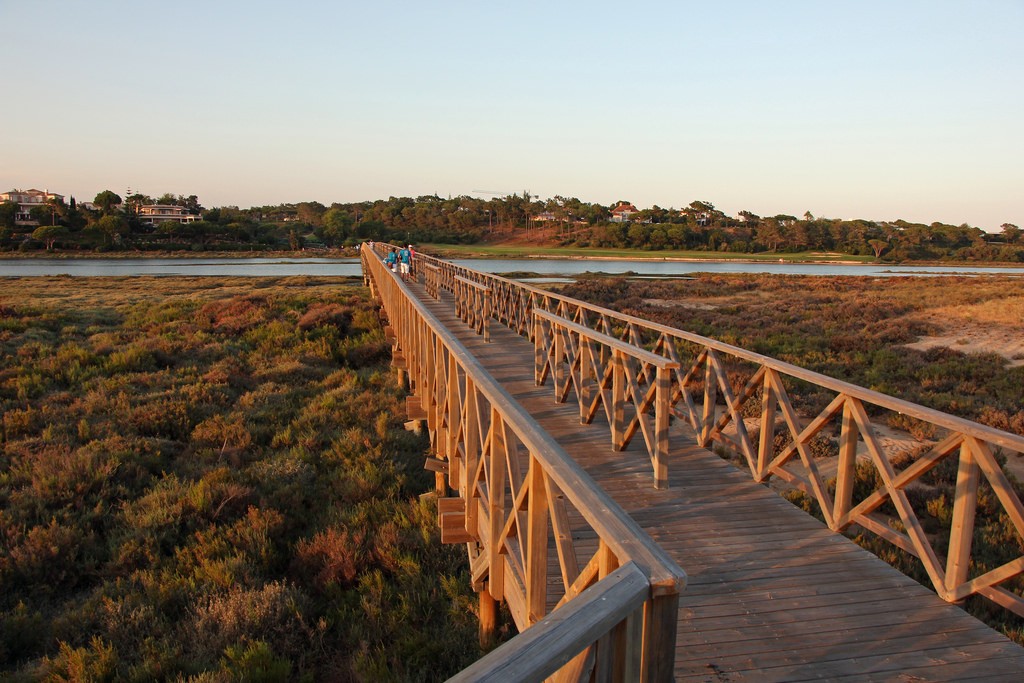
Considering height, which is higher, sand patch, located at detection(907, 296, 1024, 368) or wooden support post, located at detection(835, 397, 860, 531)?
wooden support post, located at detection(835, 397, 860, 531)

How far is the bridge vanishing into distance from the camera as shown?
1.59 meters

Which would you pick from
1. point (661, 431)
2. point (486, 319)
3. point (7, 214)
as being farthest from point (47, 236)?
point (661, 431)

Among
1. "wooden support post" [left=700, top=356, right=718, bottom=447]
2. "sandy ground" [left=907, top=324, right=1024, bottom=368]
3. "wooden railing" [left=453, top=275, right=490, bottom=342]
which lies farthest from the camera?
"sandy ground" [left=907, top=324, right=1024, bottom=368]

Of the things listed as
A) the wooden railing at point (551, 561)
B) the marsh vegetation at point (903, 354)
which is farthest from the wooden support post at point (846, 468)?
the wooden railing at point (551, 561)

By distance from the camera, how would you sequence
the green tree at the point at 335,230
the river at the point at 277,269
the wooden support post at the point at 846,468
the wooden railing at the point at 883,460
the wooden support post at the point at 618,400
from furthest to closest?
the green tree at the point at 335,230 < the river at the point at 277,269 < the wooden support post at the point at 618,400 < the wooden support post at the point at 846,468 < the wooden railing at the point at 883,460

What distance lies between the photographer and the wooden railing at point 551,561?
1395 millimetres

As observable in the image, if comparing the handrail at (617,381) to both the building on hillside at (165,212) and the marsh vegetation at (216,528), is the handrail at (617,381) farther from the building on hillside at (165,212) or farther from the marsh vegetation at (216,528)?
the building on hillside at (165,212)

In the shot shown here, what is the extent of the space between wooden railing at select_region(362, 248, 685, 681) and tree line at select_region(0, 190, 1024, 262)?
262ft

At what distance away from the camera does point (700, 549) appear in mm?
3846

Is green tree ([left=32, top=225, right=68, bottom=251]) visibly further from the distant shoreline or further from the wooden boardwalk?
the wooden boardwalk

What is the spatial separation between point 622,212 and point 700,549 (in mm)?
151417

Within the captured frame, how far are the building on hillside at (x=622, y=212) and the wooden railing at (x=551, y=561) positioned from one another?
391 ft

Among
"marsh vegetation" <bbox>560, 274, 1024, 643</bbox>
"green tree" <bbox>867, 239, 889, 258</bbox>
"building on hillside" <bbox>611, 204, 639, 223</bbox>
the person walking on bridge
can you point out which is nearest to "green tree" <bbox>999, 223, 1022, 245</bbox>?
"green tree" <bbox>867, 239, 889, 258</bbox>

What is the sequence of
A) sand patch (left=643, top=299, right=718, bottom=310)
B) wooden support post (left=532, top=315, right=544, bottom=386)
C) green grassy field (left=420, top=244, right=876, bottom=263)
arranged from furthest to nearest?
1. green grassy field (left=420, top=244, right=876, bottom=263)
2. sand patch (left=643, top=299, right=718, bottom=310)
3. wooden support post (left=532, top=315, right=544, bottom=386)
